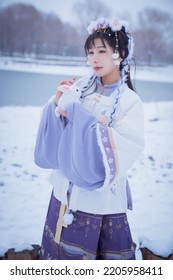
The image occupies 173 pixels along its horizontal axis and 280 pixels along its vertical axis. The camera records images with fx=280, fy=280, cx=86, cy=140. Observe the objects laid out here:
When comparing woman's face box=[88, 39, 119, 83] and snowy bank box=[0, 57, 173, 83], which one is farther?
snowy bank box=[0, 57, 173, 83]

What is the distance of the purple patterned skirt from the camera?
103 cm

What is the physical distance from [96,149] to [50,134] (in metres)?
0.22

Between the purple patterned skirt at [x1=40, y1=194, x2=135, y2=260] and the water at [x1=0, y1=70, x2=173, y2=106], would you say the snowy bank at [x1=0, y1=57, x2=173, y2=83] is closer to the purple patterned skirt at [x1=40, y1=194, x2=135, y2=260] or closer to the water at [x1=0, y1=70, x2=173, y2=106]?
the water at [x1=0, y1=70, x2=173, y2=106]

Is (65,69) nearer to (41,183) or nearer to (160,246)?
(41,183)

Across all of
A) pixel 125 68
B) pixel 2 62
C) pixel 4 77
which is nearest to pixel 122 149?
pixel 125 68

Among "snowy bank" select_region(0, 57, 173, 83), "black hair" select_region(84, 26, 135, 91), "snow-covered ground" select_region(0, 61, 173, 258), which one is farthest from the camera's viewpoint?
"snowy bank" select_region(0, 57, 173, 83)

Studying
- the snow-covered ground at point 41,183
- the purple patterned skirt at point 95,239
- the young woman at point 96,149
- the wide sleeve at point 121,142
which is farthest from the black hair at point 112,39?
the snow-covered ground at point 41,183

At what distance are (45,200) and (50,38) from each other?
106cm

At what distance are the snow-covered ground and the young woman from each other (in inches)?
9.3

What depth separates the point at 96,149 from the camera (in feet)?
2.98

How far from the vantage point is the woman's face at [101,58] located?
3.31 feet

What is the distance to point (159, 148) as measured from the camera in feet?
8.52

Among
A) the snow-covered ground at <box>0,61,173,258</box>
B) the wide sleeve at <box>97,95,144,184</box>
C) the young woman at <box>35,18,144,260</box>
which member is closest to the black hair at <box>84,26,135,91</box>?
the young woman at <box>35,18,144,260</box>
